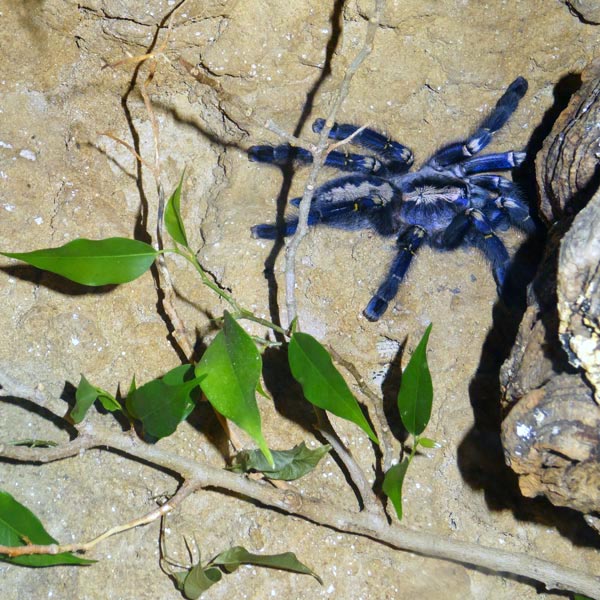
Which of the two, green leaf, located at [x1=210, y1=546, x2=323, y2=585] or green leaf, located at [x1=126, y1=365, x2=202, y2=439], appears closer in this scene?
green leaf, located at [x1=126, y1=365, x2=202, y2=439]

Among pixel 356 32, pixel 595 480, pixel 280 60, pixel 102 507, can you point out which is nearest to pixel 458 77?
pixel 356 32

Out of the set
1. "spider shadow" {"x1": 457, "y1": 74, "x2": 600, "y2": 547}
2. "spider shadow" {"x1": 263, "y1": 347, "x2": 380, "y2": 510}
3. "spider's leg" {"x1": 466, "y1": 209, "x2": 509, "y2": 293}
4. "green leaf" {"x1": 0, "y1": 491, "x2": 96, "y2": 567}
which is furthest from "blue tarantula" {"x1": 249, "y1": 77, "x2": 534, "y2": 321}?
"green leaf" {"x1": 0, "y1": 491, "x2": 96, "y2": 567}

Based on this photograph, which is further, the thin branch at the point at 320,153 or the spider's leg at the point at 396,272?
the spider's leg at the point at 396,272

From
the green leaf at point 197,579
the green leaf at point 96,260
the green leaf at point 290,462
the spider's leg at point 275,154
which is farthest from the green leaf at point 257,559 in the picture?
the spider's leg at point 275,154

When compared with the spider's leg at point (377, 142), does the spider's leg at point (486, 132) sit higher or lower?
higher

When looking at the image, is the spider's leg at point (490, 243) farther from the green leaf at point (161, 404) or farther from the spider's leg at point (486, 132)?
the green leaf at point (161, 404)

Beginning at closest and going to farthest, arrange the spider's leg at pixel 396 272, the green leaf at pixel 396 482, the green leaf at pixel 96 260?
the green leaf at pixel 96 260 < the green leaf at pixel 396 482 < the spider's leg at pixel 396 272

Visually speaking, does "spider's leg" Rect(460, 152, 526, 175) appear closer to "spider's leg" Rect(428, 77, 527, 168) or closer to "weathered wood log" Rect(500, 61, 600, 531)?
"spider's leg" Rect(428, 77, 527, 168)

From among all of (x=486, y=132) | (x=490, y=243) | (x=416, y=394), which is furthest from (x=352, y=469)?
(x=486, y=132)
